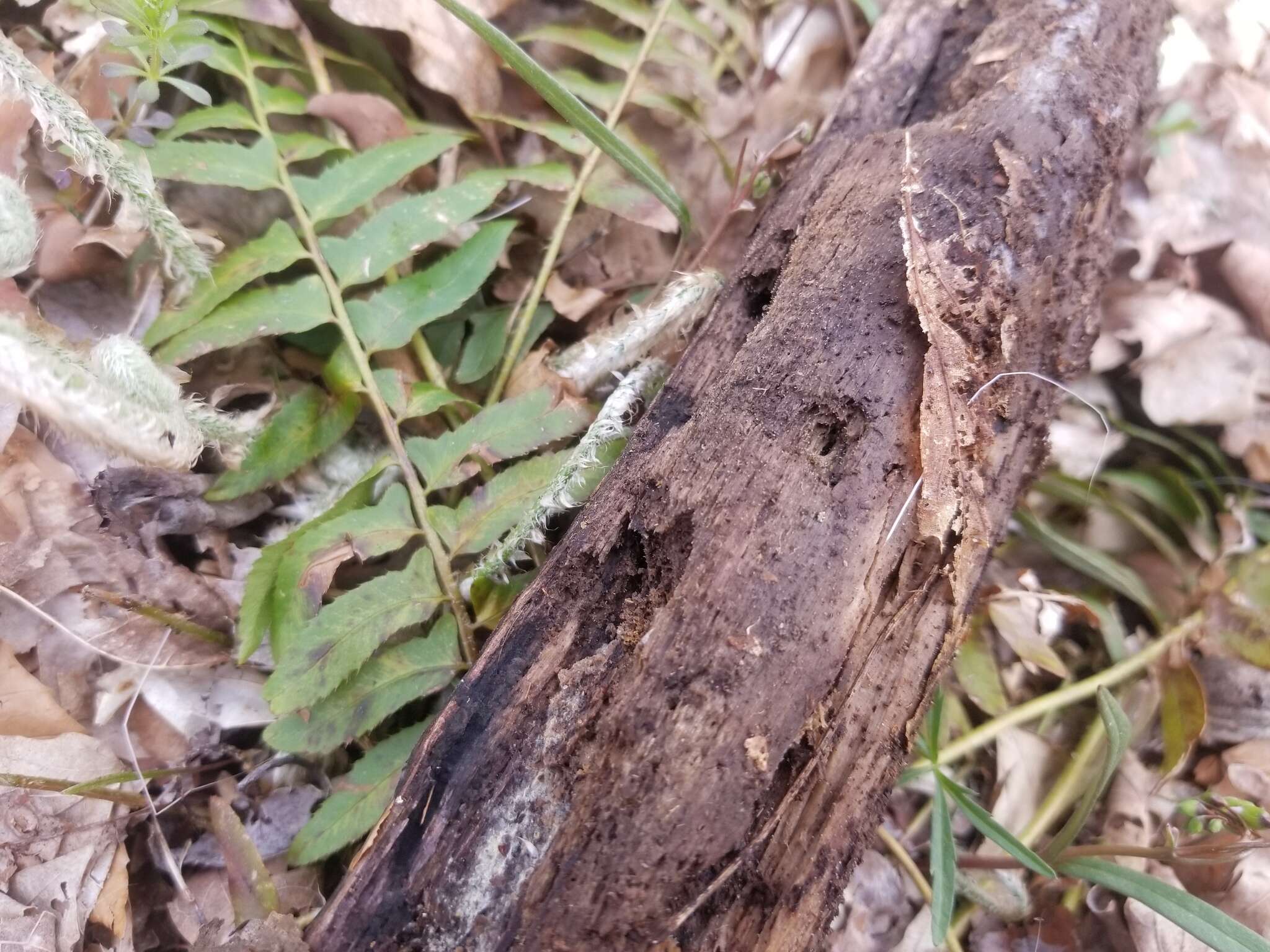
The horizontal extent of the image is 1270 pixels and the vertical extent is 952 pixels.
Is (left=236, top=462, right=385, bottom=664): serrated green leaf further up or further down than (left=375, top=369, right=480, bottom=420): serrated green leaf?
further down

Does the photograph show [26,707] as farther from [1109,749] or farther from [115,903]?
[1109,749]

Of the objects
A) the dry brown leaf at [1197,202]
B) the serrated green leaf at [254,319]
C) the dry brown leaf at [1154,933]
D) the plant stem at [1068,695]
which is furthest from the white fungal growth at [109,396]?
the dry brown leaf at [1197,202]

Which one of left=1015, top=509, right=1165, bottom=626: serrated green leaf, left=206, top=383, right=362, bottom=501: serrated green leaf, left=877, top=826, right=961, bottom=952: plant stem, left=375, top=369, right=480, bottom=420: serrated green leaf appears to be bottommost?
left=877, top=826, right=961, bottom=952: plant stem

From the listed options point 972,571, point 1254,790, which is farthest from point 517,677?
point 1254,790

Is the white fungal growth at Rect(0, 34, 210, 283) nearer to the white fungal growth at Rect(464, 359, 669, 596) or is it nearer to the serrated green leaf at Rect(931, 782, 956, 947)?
the white fungal growth at Rect(464, 359, 669, 596)

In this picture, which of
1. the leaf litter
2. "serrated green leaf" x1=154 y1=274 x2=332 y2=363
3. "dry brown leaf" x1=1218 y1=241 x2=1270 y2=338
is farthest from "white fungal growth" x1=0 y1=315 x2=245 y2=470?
"dry brown leaf" x1=1218 y1=241 x2=1270 y2=338

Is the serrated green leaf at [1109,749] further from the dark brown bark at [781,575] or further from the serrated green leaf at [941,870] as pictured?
the dark brown bark at [781,575]
